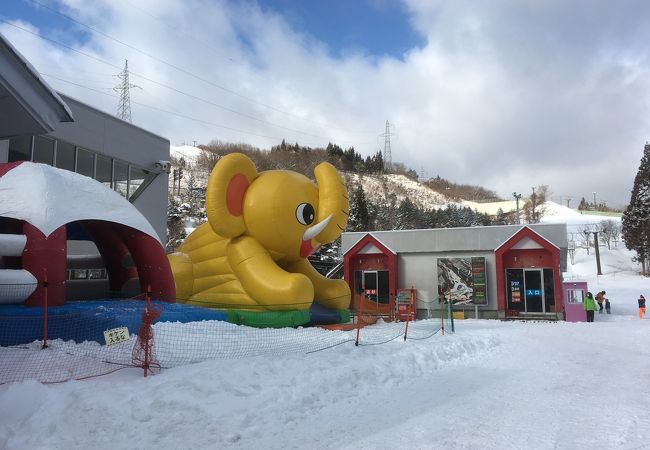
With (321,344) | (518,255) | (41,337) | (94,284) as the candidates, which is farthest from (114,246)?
(518,255)

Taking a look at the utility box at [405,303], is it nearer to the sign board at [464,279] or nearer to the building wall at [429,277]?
the building wall at [429,277]

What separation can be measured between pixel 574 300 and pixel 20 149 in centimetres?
2099

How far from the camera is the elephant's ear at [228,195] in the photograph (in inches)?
506

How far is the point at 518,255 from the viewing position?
2112 cm

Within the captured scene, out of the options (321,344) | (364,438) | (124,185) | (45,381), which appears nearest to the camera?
(364,438)

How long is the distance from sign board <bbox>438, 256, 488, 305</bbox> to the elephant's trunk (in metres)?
9.30

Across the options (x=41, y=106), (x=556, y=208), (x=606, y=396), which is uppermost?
(x=556, y=208)

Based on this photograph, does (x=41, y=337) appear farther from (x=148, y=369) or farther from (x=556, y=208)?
(x=556, y=208)

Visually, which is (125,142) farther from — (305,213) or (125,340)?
(125,340)

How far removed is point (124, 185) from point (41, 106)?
1438 centimetres

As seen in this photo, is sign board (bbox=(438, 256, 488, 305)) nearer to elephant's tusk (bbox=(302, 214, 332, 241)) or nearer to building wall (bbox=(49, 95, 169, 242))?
elephant's tusk (bbox=(302, 214, 332, 241))

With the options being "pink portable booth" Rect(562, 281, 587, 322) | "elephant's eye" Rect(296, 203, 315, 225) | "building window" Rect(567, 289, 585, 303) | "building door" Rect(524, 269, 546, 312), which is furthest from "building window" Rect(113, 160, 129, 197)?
"building window" Rect(567, 289, 585, 303)

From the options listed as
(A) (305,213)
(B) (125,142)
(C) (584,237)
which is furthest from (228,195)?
(C) (584,237)

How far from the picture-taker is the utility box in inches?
708
